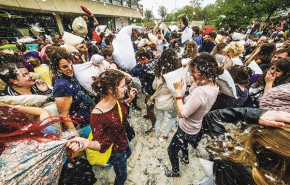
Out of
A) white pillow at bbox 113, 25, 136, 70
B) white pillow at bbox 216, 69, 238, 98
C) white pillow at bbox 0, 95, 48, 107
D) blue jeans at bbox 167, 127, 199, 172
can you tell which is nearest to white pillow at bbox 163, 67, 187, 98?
white pillow at bbox 216, 69, 238, 98

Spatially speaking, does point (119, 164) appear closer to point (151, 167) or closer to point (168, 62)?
point (151, 167)

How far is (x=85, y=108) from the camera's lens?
2.10 m

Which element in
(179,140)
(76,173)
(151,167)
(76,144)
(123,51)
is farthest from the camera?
(123,51)

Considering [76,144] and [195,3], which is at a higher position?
[195,3]

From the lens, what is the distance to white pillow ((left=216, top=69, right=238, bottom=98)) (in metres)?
1.73

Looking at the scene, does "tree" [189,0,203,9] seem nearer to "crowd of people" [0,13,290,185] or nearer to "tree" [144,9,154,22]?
"tree" [144,9,154,22]

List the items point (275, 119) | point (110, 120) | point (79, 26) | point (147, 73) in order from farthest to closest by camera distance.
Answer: point (79, 26) → point (147, 73) → point (110, 120) → point (275, 119)

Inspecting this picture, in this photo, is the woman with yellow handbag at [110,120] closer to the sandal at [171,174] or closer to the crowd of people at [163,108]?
the crowd of people at [163,108]

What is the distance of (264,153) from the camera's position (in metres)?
0.84

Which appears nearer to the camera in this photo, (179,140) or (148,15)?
(179,140)

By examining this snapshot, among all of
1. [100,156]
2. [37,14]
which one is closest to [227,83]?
[100,156]

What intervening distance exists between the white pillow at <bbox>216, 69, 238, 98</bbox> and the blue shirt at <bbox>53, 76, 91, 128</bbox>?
1.95 m

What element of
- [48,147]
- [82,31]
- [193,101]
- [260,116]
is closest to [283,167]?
[260,116]

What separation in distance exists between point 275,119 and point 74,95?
83.9 inches
